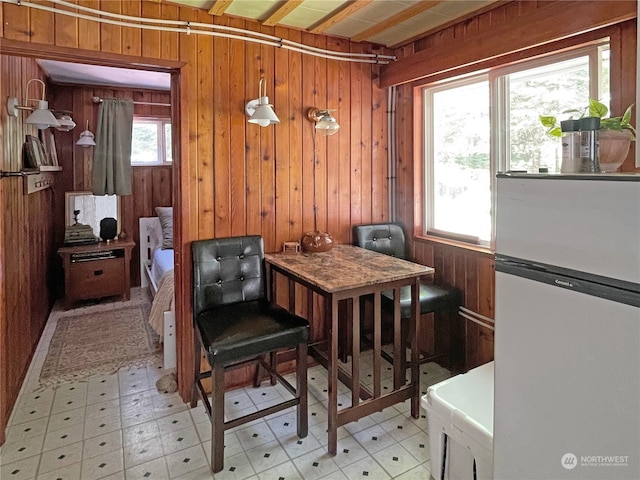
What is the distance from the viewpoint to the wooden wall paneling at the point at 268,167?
2.72m

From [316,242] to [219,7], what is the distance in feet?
4.96

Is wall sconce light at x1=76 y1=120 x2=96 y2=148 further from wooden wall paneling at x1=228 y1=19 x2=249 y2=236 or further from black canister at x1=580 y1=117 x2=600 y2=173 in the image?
black canister at x1=580 y1=117 x2=600 y2=173

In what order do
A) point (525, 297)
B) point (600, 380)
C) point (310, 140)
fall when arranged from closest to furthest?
point (600, 380) → point (525, 297) → point (310, 140)

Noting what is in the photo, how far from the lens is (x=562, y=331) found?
1.09 metres

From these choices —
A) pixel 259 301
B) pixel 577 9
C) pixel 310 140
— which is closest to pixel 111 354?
pixel 259 301

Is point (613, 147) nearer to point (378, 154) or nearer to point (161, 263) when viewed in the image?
point (378, 154)

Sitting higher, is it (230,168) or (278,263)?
(230,168)

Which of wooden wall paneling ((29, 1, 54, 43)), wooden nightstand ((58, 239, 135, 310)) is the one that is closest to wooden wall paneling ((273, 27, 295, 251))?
wooden wall paneling ((29, 1, 54, 43))

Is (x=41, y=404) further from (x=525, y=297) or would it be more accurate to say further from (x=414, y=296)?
(x=525, y=297)

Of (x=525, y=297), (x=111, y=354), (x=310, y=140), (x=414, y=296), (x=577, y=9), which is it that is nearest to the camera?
(x=525, y=297)

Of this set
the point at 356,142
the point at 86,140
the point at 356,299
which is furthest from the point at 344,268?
the point at 86,140

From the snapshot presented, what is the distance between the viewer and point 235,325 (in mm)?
2156

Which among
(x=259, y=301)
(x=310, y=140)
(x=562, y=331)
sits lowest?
(x=259, y=301)

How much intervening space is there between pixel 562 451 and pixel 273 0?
2.47 m
